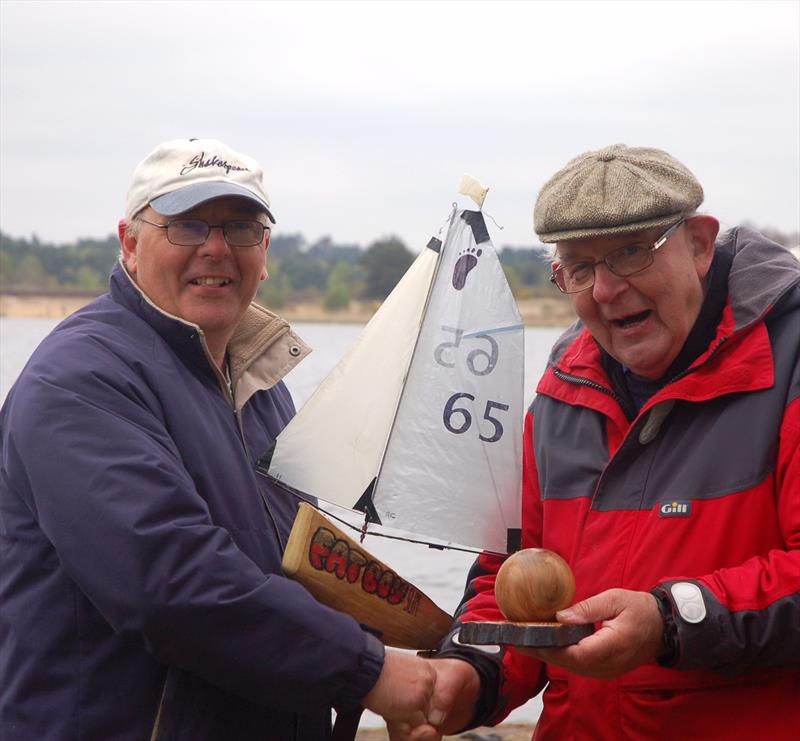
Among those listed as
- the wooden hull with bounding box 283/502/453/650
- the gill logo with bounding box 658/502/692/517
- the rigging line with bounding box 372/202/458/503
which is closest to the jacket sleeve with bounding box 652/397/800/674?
the gill logo with bounding box 658/502/692/517

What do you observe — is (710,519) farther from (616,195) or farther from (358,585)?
(358,585)

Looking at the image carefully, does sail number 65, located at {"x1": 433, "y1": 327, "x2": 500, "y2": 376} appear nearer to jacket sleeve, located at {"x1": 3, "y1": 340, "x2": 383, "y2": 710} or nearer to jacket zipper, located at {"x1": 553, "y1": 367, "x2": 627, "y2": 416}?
jacket zipper, located at {"x1": 553, "y1": 367, "x2": 627, "y2": 416}

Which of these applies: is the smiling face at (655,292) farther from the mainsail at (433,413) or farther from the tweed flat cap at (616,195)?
the mainsail at (433,413)

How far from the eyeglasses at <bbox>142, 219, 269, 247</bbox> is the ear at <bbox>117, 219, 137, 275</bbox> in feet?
0.36

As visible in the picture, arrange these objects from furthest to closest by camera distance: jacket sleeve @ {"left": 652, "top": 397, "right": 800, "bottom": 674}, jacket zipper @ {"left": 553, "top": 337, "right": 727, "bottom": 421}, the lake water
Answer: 1. the lake water
2. jacket zipper @ {"left": 553, "top": 337, "right": 727, "bottom": 421}
3. jacket sleeve @ {"left": 652, "top": 397, "right": 800, "bottom": 674}

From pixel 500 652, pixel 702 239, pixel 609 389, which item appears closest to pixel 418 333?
pixel 609 389

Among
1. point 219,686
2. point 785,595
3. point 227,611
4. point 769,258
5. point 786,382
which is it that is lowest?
point 219,686

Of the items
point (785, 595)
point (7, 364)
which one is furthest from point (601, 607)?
point (7, 364)

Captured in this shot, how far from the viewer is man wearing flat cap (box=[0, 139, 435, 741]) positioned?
325 cm

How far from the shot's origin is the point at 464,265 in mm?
4035

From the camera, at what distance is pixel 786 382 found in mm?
3398

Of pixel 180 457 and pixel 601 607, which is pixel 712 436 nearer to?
pixel 601 607

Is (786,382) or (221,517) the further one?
(221,517)

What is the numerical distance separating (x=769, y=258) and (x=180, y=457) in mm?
2057
